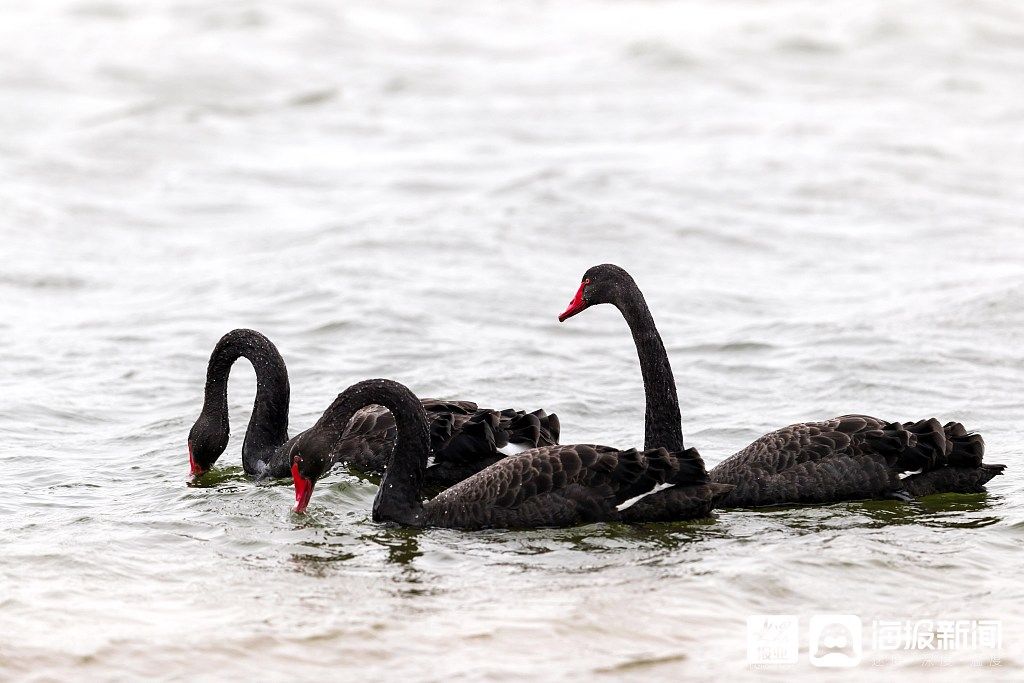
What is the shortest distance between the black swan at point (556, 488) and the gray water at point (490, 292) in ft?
0.40

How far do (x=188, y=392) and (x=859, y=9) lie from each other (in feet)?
81.2

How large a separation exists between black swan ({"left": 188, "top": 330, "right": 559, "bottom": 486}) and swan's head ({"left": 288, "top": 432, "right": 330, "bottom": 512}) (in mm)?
535

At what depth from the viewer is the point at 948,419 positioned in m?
10.1

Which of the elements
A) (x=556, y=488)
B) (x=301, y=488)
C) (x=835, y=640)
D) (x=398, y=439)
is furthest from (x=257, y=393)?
(x=835, y=640)

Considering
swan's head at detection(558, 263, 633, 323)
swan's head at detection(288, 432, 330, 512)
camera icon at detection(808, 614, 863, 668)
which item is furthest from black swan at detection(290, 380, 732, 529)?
camera icon at detection(808, 614, 863, 668)

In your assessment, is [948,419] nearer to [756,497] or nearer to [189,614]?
[756,497]

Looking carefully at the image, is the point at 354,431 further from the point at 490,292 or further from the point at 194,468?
the point at 490,292

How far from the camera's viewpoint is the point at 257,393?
902 cm

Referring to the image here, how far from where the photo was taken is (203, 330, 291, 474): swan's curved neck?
895cm

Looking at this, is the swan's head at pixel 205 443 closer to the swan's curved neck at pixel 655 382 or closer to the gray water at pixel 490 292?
the gray water at pixel 490 292

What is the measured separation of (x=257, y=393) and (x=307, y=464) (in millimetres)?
1490

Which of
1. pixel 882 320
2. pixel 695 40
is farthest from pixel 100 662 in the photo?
pixel 695 40

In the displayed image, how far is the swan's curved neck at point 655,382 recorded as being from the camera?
8273mm

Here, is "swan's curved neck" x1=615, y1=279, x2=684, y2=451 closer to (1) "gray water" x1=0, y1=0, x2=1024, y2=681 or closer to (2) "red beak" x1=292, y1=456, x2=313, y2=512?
(1) "gray water" x1=0, y1=0, x2=1024, y2=681
